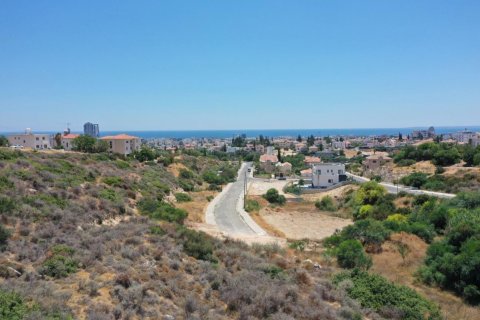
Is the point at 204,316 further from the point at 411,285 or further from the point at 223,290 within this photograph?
the point at 411,285

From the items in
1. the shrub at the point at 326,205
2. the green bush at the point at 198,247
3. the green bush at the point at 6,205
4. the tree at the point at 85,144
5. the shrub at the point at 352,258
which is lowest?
the shrub at the point at 326,205

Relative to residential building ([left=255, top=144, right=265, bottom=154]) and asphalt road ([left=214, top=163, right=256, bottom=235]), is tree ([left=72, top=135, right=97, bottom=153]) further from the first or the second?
residential building ([left=255, top=144, right=265, bottom=154])

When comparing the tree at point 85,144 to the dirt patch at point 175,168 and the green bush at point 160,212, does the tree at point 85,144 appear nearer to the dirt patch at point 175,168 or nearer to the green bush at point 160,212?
the dirt patch at point 175,168

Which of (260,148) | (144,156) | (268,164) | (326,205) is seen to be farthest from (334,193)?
(260,148)

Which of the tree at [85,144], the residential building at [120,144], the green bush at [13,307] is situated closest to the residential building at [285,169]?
the residential building at [120,144]

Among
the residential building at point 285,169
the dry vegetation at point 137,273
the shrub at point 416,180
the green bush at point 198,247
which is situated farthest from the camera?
the residential building at point 285,169

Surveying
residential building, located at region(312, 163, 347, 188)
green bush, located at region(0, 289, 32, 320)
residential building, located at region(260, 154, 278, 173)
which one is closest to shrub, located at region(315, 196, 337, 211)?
residential building, located at region(312, 163, 347, 188)

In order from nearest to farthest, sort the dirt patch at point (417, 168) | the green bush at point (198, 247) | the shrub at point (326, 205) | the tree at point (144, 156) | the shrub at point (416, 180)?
the green bush at point (198, 247) < the shrub at point (326, 205) < the shrub at point (416, 180) < the tree at point (144, 156) < the dirt patch at point (417, 168)

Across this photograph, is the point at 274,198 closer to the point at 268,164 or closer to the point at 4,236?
the point at 4,236

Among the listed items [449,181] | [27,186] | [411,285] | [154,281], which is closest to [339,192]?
[449,181]
